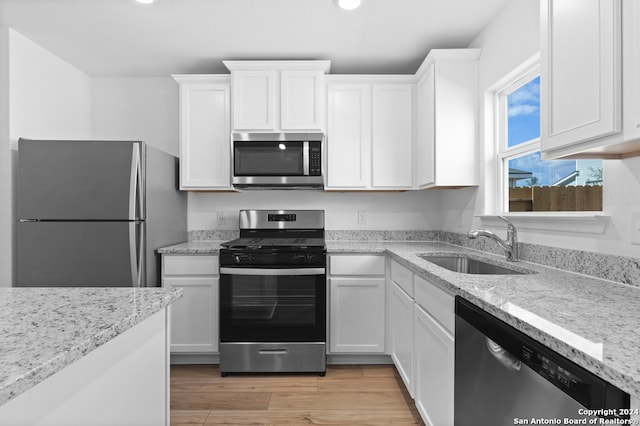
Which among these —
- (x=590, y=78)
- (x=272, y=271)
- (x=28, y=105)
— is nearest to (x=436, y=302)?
(x=590, y=78)

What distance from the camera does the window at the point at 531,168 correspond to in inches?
63.9

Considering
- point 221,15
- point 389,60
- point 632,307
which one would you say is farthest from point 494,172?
point 221,15

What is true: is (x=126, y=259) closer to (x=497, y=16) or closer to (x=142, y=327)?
(x=142, y=327)

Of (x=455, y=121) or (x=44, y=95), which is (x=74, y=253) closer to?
(x=44, y=95)

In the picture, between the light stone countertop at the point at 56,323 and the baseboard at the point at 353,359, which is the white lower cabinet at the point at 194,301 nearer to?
the baseboard at the point at 353,359

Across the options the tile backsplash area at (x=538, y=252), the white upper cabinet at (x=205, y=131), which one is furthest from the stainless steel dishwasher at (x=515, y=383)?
the white upper cabinet at (x=205, y=131)

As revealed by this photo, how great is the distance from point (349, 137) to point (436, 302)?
1666 mm

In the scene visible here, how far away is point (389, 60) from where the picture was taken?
2.90 m

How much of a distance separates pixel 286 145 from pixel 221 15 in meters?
0.96

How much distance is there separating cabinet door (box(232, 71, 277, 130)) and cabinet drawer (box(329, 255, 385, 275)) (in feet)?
3.75

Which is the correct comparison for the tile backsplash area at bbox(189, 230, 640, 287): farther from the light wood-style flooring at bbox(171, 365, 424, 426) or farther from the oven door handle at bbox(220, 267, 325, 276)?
the light wood-style flooring at bbox(171, 365, 424, 426)

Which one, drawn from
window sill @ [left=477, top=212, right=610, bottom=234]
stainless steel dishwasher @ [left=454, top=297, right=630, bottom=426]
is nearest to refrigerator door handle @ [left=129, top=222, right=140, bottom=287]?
stainless steel dishwasher @ [left=454, top=297, right=630, bottom=426]

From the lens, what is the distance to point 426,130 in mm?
2648

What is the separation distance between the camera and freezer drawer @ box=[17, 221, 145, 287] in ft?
7.56
